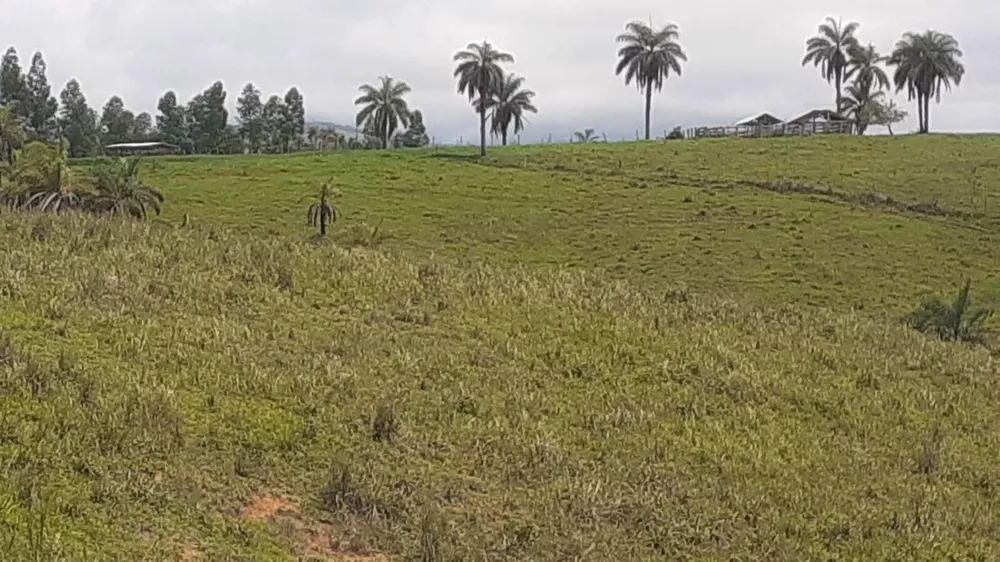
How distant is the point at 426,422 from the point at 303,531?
10.4 feet

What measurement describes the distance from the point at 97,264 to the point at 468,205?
36.7m

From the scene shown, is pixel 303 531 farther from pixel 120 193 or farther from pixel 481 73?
pixel 481 73

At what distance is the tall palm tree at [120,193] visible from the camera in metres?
31.3

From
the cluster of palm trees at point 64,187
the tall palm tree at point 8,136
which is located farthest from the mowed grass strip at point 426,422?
the tall palm tree at point 8,136

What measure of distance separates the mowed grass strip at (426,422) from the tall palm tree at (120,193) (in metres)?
12.4

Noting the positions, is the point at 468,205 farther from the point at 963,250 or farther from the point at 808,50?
the point at 808,50

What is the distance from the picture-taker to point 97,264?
1600 centimetres

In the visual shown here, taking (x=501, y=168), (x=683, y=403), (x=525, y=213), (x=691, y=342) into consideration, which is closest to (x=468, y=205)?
(x=525, y=213)

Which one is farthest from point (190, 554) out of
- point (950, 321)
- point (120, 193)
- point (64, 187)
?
point (120, 193)

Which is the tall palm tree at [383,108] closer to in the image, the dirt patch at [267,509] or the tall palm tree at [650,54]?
the tall palm tree at [650,54]

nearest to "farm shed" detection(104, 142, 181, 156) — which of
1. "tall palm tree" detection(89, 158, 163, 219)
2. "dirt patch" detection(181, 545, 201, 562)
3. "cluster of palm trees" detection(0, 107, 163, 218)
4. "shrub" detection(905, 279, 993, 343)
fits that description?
"tall palm tree" detection(89, 158, 163, 219)

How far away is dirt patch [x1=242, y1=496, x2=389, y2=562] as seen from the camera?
338 inches

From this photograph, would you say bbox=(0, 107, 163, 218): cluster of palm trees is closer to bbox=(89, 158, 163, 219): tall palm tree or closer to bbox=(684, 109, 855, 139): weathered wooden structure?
bbox=(89, 158, 163, 219): tall palm tree

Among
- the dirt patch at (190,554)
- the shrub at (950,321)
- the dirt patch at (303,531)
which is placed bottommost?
the shrub at (950,321)
